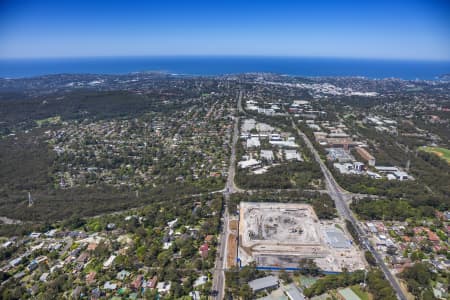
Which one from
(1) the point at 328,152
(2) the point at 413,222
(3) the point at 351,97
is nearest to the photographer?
(2) the point at 413,222

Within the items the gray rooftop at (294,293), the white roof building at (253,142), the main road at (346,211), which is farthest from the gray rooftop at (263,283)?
the white roof building at (253,142)

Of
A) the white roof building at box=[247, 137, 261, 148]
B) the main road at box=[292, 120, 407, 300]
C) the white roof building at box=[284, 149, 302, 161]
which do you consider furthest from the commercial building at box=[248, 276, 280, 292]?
the white roof building at box=[247, 137, 261, 148]

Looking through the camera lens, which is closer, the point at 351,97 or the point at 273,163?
the point at 273,163

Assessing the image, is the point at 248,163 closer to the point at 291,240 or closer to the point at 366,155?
the point at 291,240

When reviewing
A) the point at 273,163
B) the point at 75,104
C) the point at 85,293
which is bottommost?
the point at 85,293

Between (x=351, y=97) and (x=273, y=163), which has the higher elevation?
(x=351, y=97)

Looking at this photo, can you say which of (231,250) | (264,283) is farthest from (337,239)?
(231,250)

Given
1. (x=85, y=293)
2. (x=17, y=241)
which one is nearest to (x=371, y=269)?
(x=85, y=293)

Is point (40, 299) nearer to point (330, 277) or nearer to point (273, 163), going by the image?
point (330, 277)
